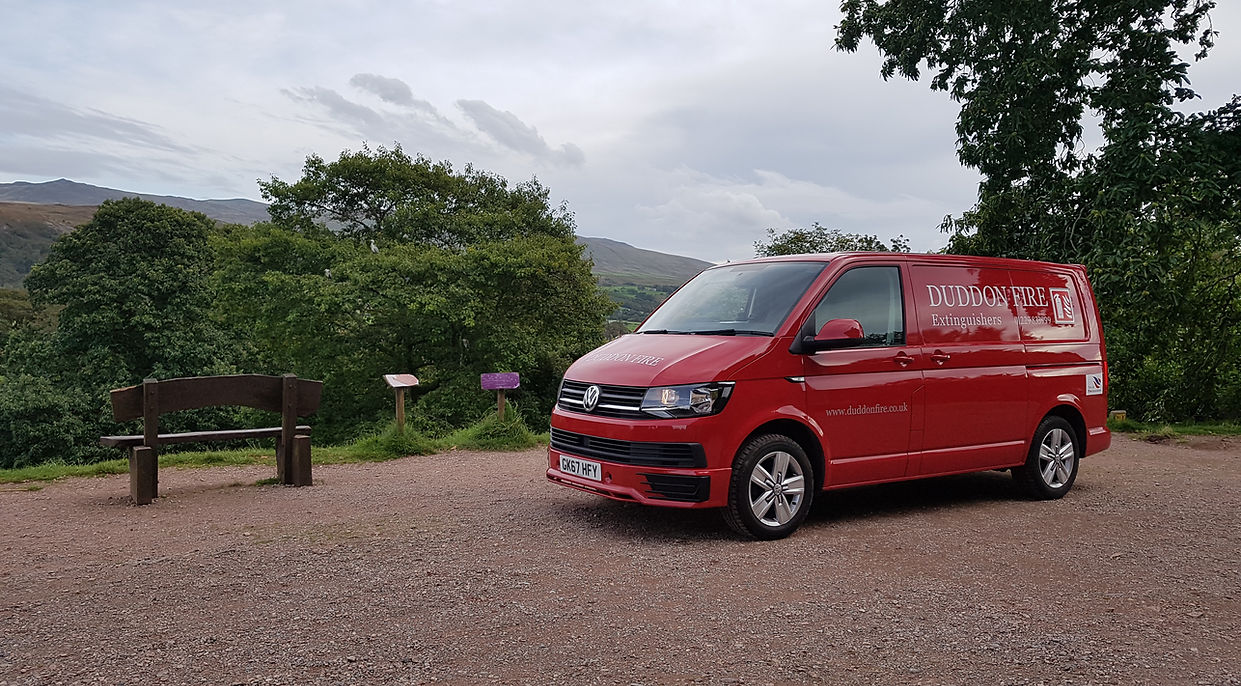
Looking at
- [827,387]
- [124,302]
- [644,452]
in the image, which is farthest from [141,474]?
[124,302]

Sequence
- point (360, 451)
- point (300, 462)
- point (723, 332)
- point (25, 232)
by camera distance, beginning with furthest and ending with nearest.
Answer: point (25, 232), point (360, 451), point (300, 462), point (723, 332)

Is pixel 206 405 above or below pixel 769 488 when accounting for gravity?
above

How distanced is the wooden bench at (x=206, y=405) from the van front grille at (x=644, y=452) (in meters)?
3.32

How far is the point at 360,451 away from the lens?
424 inches

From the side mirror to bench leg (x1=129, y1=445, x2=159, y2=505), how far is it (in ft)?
17.4

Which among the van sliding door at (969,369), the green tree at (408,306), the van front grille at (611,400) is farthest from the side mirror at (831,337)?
the green tree at (408,306)

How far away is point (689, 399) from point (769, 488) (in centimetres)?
86

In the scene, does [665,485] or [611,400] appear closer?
[665,485]

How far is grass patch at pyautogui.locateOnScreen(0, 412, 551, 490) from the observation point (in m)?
9.27

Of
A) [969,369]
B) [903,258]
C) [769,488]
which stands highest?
[903,258]

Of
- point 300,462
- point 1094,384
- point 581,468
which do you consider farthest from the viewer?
point 300,462

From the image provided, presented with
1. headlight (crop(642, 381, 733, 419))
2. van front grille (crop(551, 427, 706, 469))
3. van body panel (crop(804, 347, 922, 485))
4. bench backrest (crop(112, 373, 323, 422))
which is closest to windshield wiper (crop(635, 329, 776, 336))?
van body panel (crop(804, 347, 922, 485))

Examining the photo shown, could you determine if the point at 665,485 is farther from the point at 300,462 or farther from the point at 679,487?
the point at 300,462

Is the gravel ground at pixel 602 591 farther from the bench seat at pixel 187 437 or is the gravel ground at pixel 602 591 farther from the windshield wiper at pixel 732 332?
the windshield wiper at pixel 732 332
